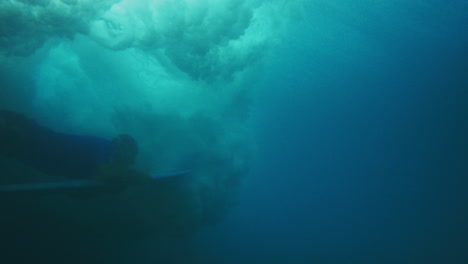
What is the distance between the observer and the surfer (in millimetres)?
7059

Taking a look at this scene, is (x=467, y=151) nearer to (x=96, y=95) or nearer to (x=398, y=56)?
(x=398, y=56)

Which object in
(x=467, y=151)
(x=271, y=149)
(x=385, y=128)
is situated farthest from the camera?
(x=271, y=149)

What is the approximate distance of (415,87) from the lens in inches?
1135

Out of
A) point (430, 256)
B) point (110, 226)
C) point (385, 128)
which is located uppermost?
point (385, 128)

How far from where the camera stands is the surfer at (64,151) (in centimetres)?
706

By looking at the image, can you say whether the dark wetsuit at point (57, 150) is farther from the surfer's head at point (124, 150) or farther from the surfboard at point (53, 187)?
the surfboard at point (53, 187)

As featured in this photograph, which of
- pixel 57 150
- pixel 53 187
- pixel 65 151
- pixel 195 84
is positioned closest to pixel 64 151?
pixel 65 151

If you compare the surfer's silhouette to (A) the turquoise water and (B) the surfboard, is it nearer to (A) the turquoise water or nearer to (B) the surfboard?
(B) the surfboard

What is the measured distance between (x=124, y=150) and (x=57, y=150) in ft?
5.20

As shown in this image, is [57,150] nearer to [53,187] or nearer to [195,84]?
[53,187]

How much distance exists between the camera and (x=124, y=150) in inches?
316

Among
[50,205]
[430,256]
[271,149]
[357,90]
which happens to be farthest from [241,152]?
[271,149]

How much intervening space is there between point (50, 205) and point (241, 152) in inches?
430

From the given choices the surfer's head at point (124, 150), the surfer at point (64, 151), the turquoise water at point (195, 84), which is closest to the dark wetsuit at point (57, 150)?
the surfer at point (64, 151)
